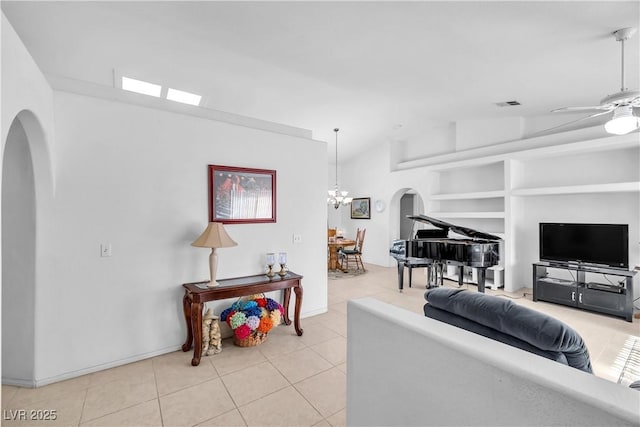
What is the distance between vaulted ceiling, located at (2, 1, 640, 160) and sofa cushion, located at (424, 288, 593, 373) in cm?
243

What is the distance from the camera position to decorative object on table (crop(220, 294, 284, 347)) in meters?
2.99

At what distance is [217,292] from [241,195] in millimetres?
1121

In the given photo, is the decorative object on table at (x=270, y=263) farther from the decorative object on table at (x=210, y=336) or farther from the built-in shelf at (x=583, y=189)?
the built-in shelf at (x=583, y=189)

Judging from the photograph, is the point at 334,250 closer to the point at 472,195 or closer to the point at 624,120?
the point at 472,195

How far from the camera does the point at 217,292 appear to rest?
286 centimetres

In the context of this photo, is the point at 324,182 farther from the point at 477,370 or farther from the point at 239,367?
the point at 477,370

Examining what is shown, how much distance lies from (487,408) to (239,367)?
225 cm

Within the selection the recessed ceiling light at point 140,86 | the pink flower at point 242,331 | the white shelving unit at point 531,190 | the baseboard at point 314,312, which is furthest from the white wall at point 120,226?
the white shelving unit at point 531,190

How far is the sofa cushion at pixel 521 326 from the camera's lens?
122 cm

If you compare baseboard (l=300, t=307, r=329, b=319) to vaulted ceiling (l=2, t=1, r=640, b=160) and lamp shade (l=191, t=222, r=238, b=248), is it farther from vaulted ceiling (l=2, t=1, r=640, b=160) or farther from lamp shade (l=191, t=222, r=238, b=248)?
vaulted ceiling (l=2, t=1, r=640, b=160)

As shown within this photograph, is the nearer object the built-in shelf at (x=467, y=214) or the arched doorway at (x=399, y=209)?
the built-in shelf at (x=467, y=214)

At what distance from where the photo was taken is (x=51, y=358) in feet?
8.02

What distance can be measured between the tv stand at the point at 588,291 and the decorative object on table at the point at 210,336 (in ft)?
15.6

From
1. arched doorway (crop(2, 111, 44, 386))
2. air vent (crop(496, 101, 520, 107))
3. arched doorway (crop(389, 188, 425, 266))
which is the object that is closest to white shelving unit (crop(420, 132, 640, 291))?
air vent (crop(496, 101, 520, 107))
